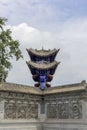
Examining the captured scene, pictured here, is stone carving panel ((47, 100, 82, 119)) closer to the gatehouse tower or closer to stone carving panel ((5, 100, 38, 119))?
stone carving panel ((5, 100, 38, 119))

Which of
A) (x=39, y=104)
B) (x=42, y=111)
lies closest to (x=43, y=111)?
(x=42, y=111)

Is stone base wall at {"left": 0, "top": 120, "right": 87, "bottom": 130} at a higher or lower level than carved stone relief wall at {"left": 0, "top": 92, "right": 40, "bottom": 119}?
lower

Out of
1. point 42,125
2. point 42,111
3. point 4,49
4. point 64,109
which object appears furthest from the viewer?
point 42,111

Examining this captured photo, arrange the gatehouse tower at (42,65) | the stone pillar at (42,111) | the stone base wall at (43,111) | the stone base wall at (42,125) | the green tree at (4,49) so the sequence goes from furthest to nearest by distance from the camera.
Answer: the gatehouse tower at (42,65) → the stone pillar at (42,111) → the stone base wall at (43,111) → the stone base wall at (42,125) → the green tree at (4,49)

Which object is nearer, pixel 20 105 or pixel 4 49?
pixel 4 49

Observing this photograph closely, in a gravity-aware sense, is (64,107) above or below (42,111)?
above

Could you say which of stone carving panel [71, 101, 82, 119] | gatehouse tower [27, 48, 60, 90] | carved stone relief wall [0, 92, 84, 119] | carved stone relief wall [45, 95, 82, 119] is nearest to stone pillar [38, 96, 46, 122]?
carved stone relief wall [0, 92, 84, 119]

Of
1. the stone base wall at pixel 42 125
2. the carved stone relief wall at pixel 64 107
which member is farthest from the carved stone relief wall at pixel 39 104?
the stone base wall at pixel 42 125

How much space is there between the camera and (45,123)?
Result: 88.1 ft

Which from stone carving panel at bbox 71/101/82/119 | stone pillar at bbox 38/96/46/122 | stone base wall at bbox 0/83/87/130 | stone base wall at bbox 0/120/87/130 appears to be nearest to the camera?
stone base wall at bbox 0/120/87/130

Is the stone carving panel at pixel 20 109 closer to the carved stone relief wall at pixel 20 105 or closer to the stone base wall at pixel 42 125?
the carved stone relief wall at pixel 20 105

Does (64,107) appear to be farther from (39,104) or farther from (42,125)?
(42,125)

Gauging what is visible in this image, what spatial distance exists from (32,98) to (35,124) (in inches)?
96.2

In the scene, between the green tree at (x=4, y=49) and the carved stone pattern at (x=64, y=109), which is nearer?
the green tree at (x=4, y=49)
